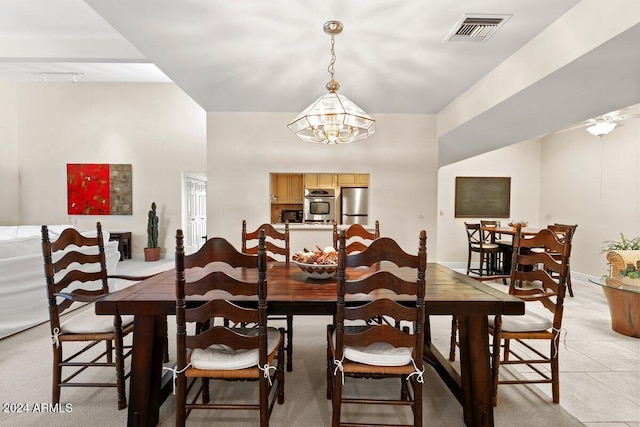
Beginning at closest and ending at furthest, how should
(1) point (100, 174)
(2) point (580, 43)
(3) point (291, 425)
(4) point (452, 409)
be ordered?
(3) point (291, 425), (4) point (452, 409), (2) point (580, 43), (1) point (100, 174)

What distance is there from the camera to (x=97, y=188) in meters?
7.26

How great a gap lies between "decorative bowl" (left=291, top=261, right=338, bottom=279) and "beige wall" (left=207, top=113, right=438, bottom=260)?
279 cm

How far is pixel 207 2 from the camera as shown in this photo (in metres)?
2.16

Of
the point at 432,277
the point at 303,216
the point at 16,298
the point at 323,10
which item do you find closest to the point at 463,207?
the point at 303,216

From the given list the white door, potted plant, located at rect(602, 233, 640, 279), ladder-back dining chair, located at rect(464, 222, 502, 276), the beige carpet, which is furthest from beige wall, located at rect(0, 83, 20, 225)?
potted plant, located at rect(602, 233, 640, 279)

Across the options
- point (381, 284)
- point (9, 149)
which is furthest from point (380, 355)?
point (9, 149)

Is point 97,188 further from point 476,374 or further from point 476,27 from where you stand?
point 476,374

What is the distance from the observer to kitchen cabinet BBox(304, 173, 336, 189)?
→ 24.2ft

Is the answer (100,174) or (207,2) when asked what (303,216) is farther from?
(207,2)

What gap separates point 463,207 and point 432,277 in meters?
4.95

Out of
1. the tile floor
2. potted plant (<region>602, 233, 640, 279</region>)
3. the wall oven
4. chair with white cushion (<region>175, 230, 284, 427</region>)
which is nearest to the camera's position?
chair with white cushion (<region>175, 230, 284, 427</region>)

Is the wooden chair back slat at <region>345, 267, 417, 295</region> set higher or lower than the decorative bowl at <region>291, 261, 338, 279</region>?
higher

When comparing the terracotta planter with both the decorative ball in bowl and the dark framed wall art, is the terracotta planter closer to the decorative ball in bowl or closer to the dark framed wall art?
the decorative ball in bowl

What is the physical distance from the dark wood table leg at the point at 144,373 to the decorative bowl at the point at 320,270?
0.94 m
